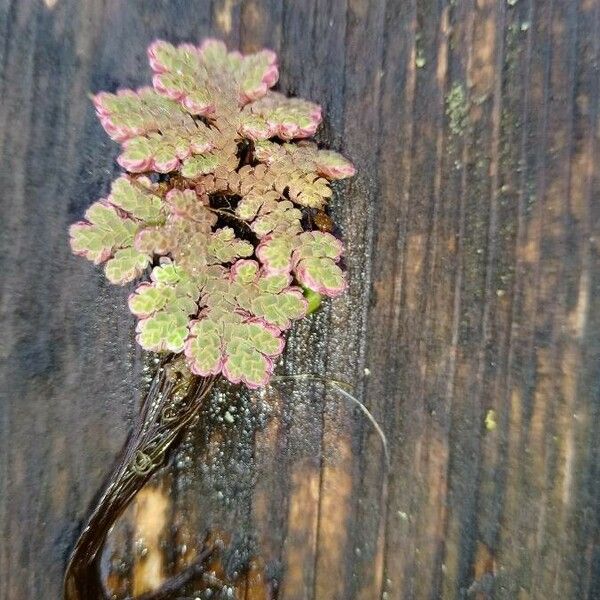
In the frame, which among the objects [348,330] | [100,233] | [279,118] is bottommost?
[348,330]

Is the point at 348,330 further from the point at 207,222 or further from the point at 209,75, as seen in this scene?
the point at 209,75

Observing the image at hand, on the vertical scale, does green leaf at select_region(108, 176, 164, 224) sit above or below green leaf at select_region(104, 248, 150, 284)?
above

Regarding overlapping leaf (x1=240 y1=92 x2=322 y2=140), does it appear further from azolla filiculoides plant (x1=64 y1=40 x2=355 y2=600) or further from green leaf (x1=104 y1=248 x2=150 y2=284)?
green leaf (x1=104 y1=248 x2=150 y2=284)

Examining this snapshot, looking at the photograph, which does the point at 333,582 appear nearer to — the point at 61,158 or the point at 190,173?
the point at 190,173

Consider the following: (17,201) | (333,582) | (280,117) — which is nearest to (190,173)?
(280,117)

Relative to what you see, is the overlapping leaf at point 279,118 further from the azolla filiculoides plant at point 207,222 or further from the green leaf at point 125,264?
the green leaf at point 125,264

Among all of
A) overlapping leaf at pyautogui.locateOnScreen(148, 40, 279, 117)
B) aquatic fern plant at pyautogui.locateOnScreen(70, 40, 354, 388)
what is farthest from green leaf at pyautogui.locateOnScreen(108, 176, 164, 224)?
overlapping leaf at pyautogui.locateOnScreen(148, 40, 279, 117)

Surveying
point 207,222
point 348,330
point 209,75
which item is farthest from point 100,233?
point 348,330

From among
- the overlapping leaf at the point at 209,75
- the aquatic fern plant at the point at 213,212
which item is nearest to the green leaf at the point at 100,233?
the aquatic fern plant at the point at 213,212
